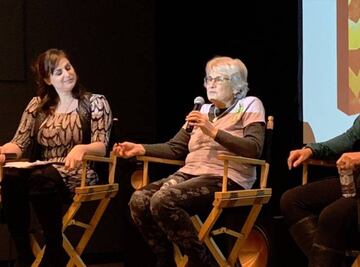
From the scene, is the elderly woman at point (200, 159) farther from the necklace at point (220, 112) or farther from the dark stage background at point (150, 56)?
the dark stage background at point (150, 56)

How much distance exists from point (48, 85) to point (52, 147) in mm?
337

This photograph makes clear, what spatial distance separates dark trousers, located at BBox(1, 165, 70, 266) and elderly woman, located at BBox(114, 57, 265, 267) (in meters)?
0.35

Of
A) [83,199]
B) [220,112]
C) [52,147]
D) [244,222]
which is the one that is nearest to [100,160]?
[83,199]

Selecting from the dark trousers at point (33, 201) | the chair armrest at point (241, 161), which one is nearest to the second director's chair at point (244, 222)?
the chair armrest at point (241, 161)

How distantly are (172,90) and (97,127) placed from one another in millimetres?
1298

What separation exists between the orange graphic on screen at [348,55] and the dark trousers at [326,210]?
746 millimetres

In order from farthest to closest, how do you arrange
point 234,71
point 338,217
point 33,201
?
1. point 234,71
2. point 33,201
3. point 338,217

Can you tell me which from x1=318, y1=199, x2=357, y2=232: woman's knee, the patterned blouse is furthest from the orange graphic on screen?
the patterned blouse

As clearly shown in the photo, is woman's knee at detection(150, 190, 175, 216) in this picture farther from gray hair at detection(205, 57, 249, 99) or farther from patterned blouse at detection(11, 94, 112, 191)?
gray hair at detection(205, 57, 249, 99)

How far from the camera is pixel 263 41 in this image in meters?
4.20

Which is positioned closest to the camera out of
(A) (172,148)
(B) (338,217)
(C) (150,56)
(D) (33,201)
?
(B) (338,217)

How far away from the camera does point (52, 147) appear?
11.5 ft

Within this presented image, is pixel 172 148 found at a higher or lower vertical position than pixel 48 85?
lower

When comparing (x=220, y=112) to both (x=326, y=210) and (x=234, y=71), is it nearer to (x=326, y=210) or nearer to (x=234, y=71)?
(x=234, y=71)
